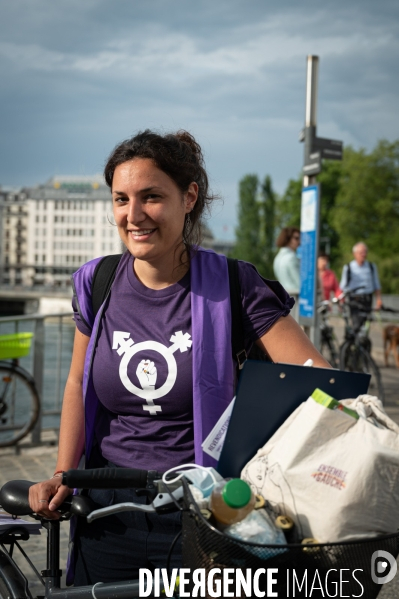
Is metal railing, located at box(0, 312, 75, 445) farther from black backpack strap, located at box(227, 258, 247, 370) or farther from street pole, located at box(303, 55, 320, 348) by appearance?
black backpack strap, located at box(227, 258, 247, 370)

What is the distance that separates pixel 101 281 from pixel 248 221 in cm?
8699

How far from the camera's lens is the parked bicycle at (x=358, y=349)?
9.20 m

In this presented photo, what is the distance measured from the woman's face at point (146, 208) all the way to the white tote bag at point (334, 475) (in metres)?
0.79

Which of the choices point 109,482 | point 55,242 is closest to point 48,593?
point 109,482

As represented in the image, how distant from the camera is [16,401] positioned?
24.3 ft

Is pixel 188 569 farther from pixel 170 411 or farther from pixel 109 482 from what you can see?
pixel 170 411

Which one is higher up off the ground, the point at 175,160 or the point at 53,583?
the point at 175,160

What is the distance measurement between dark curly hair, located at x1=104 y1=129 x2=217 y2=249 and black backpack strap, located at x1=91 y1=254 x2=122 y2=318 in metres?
0.23

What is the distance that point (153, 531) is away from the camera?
198cm

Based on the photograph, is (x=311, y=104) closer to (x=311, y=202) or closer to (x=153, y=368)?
(x=311, y=202)

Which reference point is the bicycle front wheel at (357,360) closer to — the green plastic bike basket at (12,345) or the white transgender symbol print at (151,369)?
the green plastic bike basket at (12,345)

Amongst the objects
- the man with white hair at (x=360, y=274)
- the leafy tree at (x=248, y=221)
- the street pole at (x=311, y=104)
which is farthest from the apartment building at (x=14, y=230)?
the street pole at (x=311, y=104)

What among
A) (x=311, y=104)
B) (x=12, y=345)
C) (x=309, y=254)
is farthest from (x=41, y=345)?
(x=311, y=104)

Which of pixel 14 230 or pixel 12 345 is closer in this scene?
pixel 12 345
